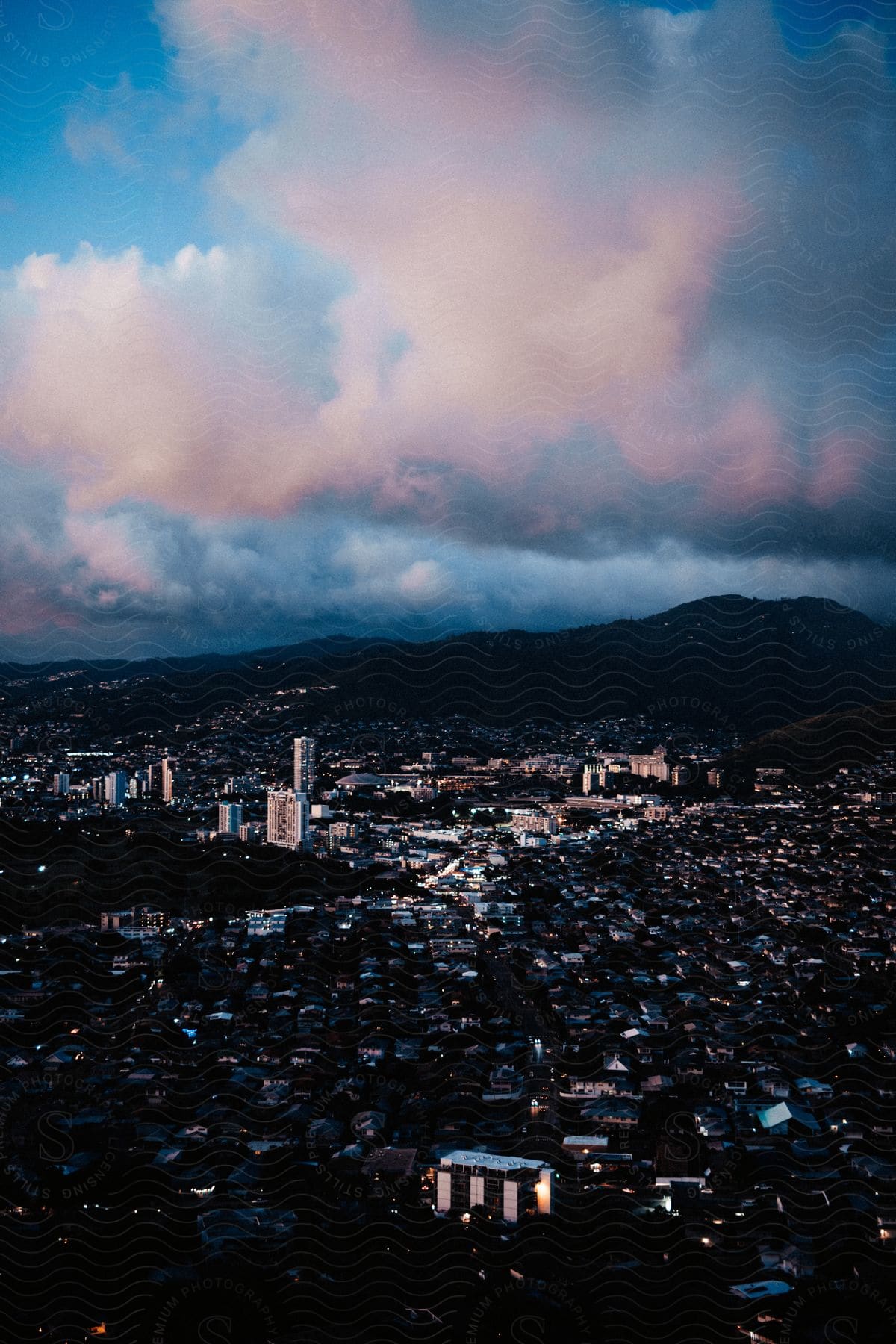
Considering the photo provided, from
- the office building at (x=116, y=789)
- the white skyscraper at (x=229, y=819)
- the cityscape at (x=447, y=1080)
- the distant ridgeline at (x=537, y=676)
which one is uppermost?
the distant ridgeline at (x=537, y=676)

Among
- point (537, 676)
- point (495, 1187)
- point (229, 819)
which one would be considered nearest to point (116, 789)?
point (229, 819)

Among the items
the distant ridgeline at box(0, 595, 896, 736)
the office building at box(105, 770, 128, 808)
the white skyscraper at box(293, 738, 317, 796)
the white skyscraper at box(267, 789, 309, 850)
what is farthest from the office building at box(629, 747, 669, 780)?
the office building at box(105, 770, 128, 808)

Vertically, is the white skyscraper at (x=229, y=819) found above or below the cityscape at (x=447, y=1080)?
above

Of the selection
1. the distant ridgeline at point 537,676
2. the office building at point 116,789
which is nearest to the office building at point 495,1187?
the office building at point 116,789

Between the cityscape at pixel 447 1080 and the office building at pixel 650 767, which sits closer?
the cityscape at pixel 447 1080

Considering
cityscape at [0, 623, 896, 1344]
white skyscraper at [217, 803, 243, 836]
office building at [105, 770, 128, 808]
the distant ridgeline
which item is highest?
the distant ridgeline

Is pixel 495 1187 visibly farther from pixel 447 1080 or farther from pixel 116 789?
pixel 116 789

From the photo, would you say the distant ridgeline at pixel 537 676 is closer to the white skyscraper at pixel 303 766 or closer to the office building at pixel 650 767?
the office building at pixel 650 767

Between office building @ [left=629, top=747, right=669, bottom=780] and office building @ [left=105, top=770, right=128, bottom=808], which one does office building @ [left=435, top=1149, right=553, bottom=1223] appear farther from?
office building @ [left=629, top=747, right=669, bottom=780]
